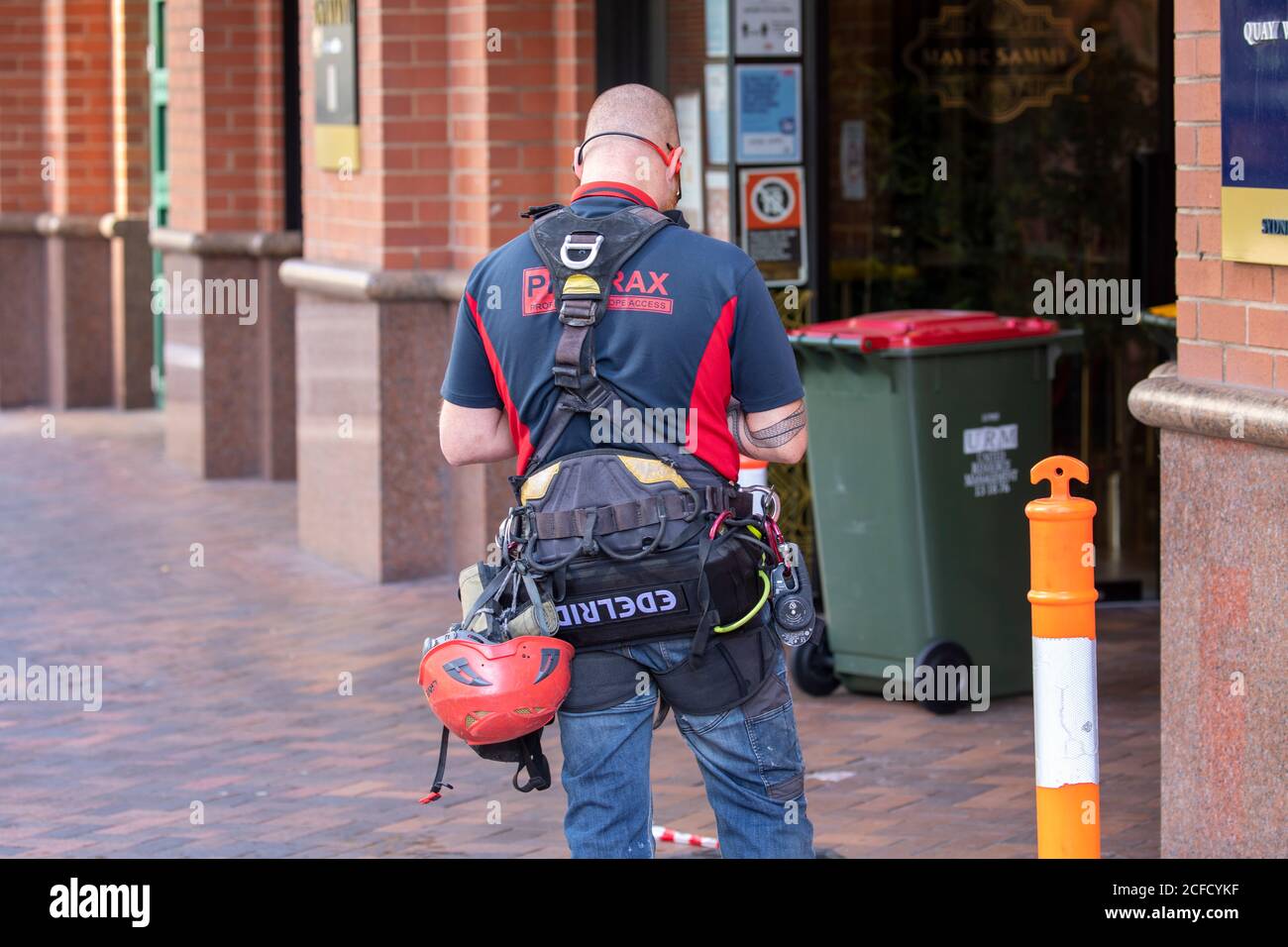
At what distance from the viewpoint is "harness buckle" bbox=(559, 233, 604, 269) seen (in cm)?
392

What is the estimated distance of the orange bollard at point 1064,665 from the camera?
14.6 feet

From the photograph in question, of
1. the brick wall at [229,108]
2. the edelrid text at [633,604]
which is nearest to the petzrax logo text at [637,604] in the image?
the edelrid text at [633,604]

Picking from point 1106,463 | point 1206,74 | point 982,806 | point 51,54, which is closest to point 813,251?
point 1106,463

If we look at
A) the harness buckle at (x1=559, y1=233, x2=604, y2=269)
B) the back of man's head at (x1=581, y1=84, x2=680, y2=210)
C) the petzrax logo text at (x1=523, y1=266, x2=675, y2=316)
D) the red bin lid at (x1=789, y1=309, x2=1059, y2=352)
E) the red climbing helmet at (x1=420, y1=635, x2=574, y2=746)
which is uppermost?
the back of man's head at (x1=581, y1=84, x2=680, y2=210)

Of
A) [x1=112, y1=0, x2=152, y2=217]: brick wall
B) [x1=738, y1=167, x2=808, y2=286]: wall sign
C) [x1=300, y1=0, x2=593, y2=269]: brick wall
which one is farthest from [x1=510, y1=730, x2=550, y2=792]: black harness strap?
[x1=112, y1=0, x2=152, y2=217]: brick wall

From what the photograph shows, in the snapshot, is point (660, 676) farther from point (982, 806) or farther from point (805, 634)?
point (982, 806)

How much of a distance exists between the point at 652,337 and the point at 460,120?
5789 mm

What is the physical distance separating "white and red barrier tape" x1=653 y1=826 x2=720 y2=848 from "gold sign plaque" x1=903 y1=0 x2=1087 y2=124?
14.7ft

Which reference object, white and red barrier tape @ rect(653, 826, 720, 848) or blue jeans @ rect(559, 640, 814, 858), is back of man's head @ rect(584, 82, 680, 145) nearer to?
blue jeans @ rect(559, 640, 814, 858)

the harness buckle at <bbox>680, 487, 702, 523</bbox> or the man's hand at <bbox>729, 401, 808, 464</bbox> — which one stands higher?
the man's hand at <bbox>729, 401, 808, 464</bbox>

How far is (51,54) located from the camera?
1633 centimetres

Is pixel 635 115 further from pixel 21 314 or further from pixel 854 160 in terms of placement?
pixel 21 314
